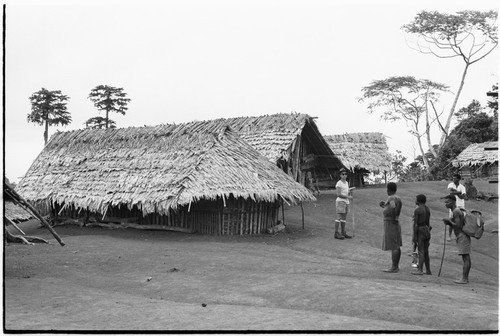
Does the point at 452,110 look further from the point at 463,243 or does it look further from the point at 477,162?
the point at 463,243

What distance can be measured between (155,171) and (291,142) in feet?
21.4

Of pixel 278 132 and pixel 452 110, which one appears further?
pixel 452 110

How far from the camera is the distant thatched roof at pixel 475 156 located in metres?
32.8

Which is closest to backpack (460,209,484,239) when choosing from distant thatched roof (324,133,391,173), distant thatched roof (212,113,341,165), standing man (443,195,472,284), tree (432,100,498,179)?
standing man (443,195,472,284)

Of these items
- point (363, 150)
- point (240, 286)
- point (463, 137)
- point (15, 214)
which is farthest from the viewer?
point (463, 137)

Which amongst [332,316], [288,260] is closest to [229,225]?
[288,260]

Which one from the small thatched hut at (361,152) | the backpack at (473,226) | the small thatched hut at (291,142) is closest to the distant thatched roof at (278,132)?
the small thatched hut at (291,142)

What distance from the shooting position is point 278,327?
730cm

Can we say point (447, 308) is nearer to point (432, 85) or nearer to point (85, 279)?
point (85, 279)

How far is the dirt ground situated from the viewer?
25.5ft

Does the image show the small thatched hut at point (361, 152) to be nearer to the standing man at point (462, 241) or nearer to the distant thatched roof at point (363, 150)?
the distant thatched roof at point (363, 150)

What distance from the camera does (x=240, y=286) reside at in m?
10.5

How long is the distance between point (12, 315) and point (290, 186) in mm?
11248

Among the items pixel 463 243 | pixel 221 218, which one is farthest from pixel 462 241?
pixel 221 218
